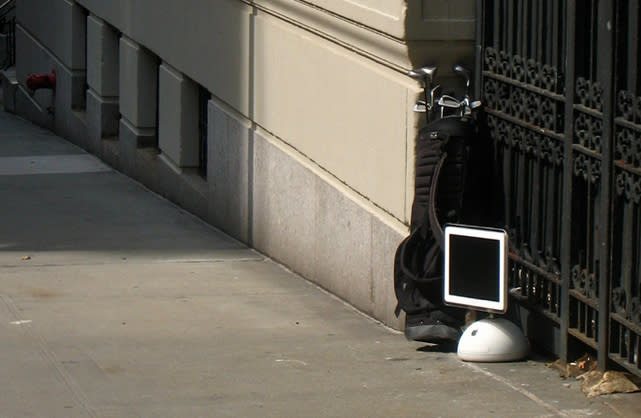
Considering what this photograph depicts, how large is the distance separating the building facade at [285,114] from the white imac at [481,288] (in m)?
0.65

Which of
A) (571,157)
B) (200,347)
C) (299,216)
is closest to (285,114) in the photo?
(299,216)

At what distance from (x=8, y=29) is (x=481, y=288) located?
1836 centimetres

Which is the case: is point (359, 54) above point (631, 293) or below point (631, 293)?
above

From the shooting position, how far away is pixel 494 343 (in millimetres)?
6629

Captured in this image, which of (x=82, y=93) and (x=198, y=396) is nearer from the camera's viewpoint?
(x=198, y=396)

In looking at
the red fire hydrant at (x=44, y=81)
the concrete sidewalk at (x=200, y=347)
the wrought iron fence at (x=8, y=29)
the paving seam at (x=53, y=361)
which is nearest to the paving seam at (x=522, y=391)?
the concrete sidewalk at (x=200, y=347)

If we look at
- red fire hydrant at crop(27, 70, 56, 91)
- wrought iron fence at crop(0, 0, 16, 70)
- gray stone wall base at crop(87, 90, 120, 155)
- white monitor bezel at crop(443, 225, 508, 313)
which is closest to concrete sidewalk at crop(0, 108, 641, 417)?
white monitor bezel at crop(443, 225, 508, 313)

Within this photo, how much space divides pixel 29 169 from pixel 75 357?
793 centimetres

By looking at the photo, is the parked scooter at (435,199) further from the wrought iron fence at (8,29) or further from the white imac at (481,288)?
the wrought iron fence at (8,29)

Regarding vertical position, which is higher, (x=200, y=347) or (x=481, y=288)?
(x=481, y=288)

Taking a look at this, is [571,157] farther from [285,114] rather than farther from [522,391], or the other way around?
[285,114]

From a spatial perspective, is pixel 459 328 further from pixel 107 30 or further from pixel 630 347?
pixel 107 30

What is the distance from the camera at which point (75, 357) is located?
6945mm

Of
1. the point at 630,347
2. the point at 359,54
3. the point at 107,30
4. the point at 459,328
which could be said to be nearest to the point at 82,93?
the point at 107,30
